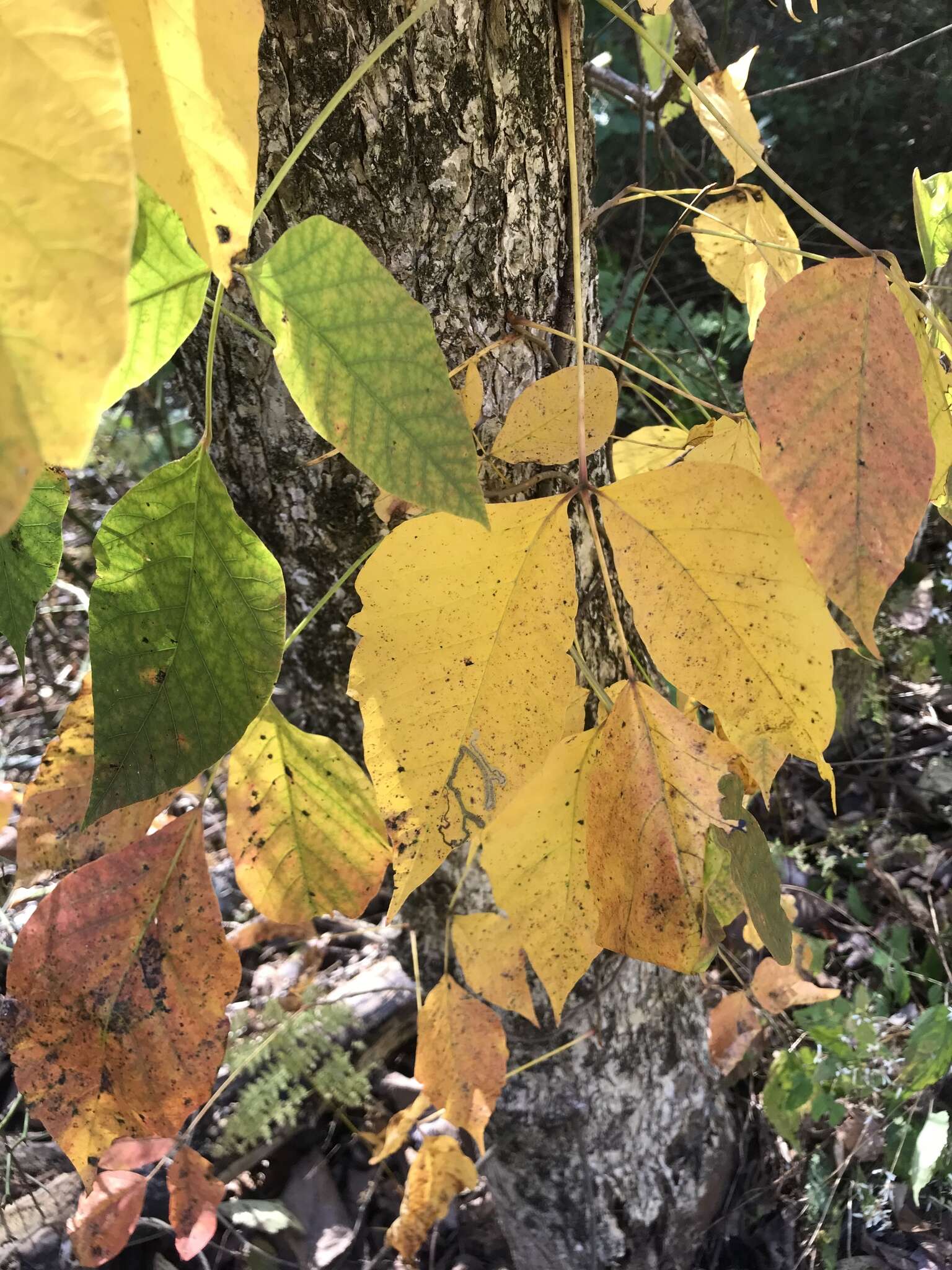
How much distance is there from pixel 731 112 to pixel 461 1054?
82 cm

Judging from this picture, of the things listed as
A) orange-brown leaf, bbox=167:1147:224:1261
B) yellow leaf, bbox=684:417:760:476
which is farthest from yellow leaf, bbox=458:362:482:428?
orange-brown leaf, bbox=167:1147:224:1261

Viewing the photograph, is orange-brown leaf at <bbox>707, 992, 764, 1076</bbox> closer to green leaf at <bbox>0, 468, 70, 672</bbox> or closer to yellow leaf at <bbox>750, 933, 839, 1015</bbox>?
yellow leaf at <bbox>750, 933, 839, 1015</bbox>

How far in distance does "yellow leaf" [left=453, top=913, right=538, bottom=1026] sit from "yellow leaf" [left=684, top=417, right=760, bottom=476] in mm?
423

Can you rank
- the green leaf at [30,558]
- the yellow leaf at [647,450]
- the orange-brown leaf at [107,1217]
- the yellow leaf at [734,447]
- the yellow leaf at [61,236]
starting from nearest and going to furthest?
1. the yellow leaf at [61,236]
2. the green leaf at [30,558]
3. the yellow leaf at [734,447]
4. the yellow leaf at [647,450]
5. the orange-brown leaf at [107,1217]

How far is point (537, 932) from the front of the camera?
488 mm

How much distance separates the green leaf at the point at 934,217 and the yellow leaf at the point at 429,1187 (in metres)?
1.03

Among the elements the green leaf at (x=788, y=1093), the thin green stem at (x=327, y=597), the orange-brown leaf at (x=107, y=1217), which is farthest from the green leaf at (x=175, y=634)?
the green leaf at (x=788, y=1093)

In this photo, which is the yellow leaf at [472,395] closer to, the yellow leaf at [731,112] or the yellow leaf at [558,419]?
the yellow leaf at [558,419]

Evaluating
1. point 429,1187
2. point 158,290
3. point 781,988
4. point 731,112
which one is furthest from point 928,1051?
point 158,290

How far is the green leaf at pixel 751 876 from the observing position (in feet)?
Result: 1.36

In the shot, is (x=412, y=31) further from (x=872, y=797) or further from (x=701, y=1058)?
(x=872, y=797)

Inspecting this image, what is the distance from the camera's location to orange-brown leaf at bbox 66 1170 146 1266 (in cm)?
87

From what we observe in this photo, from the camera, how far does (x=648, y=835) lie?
0.41m

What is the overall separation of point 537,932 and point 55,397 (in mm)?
415
